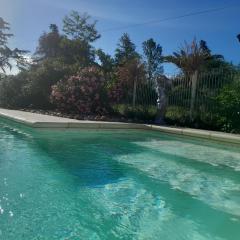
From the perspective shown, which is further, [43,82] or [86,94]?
[43,82]

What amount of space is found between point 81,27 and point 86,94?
28112mm

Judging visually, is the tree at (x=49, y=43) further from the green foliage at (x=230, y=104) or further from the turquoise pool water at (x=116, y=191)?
the turquoise pool water at (x=116, y=191)

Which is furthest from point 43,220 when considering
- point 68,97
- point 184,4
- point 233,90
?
point 184,4

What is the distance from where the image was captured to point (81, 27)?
41.9m

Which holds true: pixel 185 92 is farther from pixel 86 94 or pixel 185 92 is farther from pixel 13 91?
pixel 13 91

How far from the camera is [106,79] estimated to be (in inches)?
639

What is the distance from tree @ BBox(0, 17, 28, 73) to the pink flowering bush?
27318 mm

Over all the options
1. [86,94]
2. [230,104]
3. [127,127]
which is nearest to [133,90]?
[86,94]

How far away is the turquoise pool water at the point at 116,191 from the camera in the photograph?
3525 millimetres

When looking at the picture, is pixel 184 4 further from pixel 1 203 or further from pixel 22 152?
pixel 1 203

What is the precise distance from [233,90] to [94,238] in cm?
916

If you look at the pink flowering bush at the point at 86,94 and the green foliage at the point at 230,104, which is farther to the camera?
the pink flowering bush at the point at 86,94

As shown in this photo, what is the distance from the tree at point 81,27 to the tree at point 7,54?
613 centimetres

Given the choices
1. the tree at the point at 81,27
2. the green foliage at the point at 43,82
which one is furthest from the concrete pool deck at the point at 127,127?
the tree at the point at 81,27
